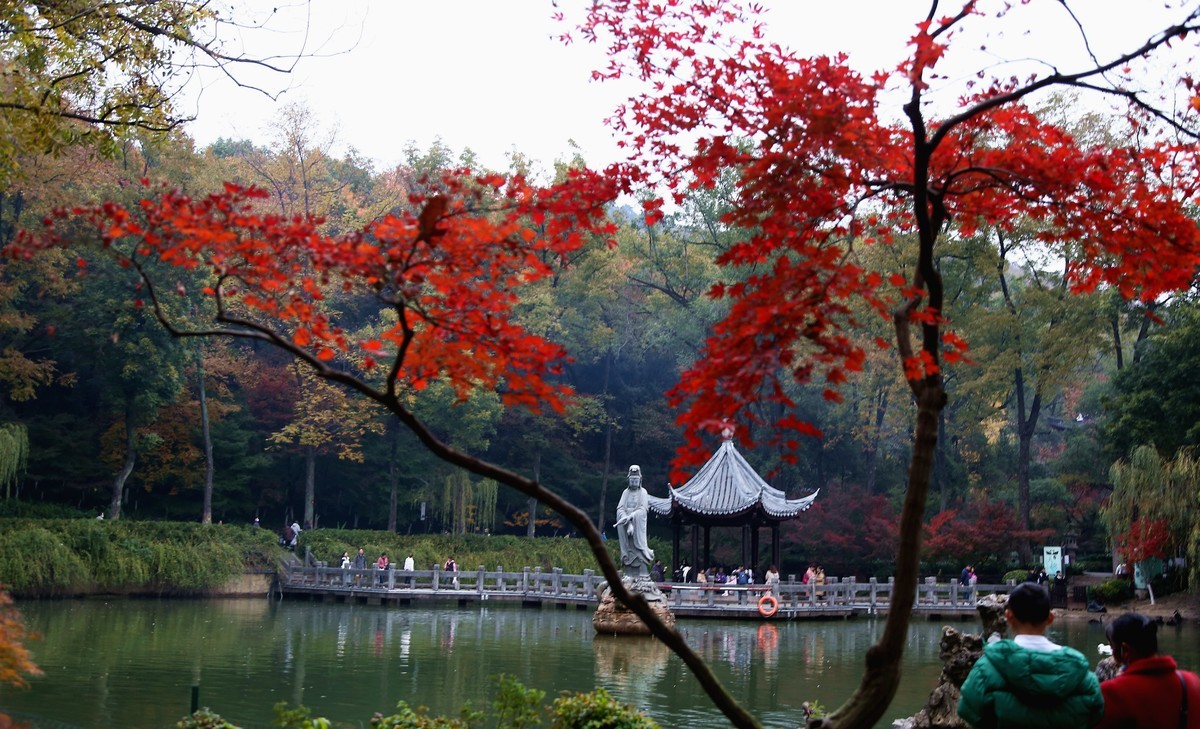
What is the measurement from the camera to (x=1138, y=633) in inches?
138

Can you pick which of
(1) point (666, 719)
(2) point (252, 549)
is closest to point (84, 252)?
(2) point (252, 549)

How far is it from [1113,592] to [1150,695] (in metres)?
23.3

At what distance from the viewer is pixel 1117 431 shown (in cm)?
2462

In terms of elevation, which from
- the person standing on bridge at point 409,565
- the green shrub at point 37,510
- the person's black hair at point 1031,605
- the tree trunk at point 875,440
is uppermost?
the tree trunk at point 875,440

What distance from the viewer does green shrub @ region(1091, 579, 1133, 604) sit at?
24375 mm

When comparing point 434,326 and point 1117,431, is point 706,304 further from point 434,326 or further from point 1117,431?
point 434,326

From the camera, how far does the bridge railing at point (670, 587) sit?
2373cm

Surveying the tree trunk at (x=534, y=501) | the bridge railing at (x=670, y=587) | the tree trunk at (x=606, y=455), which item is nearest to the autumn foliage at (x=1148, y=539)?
the bridge railing at (x=670, y=587)

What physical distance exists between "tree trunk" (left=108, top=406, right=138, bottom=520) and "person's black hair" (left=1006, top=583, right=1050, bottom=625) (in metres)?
26.7

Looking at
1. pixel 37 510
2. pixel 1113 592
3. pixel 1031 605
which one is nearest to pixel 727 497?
pixel 1113 592

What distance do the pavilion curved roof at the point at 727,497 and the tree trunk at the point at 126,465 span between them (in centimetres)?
1260

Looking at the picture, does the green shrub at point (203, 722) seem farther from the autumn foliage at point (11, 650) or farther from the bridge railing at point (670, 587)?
the bridge railing at point (670, 587)

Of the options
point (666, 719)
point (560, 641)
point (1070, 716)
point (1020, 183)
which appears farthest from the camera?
point (560, 641)

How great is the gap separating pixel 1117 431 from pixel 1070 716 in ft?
77.4
